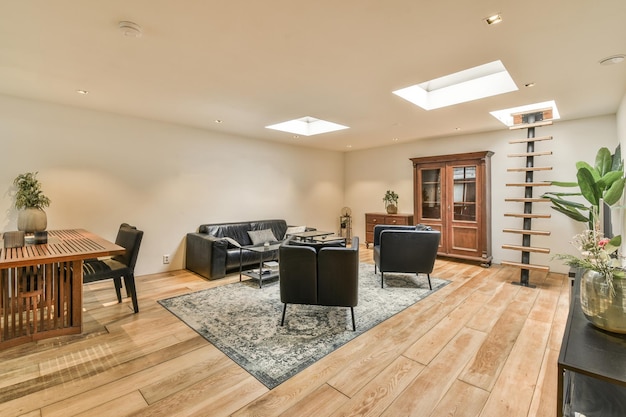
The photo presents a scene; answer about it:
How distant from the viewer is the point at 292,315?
307cm

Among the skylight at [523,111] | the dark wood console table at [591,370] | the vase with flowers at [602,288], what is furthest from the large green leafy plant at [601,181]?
the dark wood console table at [591,370]

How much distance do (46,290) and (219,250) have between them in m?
2.04

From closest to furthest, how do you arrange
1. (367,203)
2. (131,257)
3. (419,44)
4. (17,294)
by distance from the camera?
(419,44) → (17,294) → (131,257) → (367,203)

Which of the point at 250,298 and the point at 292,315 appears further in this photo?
the point at 250,298

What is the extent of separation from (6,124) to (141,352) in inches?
130

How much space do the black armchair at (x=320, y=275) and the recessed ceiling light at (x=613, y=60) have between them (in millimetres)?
2658

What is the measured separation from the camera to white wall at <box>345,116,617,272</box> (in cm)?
445

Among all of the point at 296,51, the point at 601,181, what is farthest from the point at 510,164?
the point at 296,51

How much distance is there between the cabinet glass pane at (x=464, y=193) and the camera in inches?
205

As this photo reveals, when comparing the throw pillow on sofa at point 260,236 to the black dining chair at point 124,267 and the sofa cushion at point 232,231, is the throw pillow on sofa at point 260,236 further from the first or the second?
the black dining chair at point 124,267

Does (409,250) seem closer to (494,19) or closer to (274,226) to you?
(494,19)

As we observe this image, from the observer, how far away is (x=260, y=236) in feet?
17.5

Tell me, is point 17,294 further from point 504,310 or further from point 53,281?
point 504,310

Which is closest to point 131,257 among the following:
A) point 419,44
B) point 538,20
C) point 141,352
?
point 141,352
